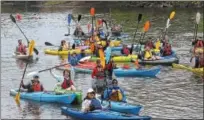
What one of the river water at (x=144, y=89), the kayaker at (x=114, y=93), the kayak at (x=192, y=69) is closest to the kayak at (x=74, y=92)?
the river water at (x=144, y=89)

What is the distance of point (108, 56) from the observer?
19828 millimetres

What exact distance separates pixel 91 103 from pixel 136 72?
24.3ft

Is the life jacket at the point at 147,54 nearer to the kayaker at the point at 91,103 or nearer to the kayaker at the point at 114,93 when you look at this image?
the kayaker at the point at 114,93

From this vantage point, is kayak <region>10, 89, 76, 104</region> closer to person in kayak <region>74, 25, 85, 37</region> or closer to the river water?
the river water

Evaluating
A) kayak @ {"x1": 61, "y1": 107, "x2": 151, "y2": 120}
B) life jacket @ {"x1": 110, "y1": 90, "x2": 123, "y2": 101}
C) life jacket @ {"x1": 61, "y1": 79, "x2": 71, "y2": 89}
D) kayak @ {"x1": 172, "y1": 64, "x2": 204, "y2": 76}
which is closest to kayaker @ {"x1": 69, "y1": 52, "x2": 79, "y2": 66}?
kayak @ {"x1": 172, "y1": 64, "x2": 204, "y2": 76}

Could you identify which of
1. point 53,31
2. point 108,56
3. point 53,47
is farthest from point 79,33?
point 108,56

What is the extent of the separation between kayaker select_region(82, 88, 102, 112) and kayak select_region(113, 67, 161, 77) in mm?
7130

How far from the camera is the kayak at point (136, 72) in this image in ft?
74.3

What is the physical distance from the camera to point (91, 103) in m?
15.6

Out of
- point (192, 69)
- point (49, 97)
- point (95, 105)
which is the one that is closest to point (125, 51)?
point (192, 69)

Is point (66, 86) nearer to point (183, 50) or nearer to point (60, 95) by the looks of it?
point (60, 95)

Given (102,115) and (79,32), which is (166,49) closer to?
(102,115)

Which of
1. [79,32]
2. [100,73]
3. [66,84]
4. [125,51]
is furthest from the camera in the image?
[79,32]

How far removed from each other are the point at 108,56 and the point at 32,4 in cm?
5768
